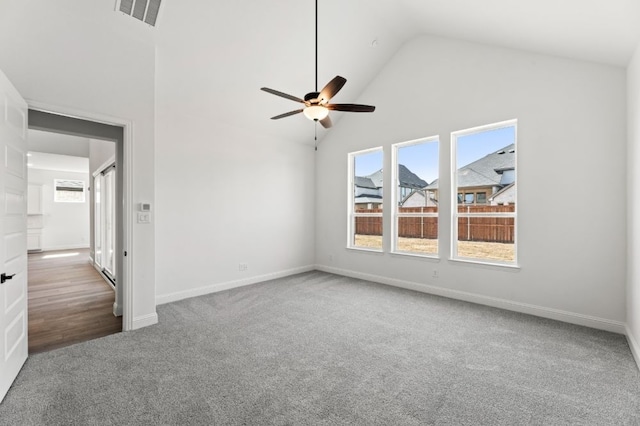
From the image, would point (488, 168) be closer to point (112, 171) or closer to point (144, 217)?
point (144, 217)

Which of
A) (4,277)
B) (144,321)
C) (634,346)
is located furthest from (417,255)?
(4,277)

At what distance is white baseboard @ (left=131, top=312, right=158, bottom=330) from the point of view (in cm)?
331

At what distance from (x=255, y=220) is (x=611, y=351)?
496 centimetres

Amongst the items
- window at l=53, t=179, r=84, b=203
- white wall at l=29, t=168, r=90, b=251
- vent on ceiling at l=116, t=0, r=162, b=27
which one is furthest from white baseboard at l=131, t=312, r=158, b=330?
window at l=53, t=179, r=84, b=203

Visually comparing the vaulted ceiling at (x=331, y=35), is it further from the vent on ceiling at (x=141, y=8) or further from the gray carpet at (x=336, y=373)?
the gray carpet at (x=336, y=373)

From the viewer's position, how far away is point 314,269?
656cm

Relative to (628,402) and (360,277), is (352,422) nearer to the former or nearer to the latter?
(628,402)

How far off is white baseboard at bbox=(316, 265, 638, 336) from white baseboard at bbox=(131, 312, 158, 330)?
141 inches

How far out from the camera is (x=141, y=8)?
3.04 meters

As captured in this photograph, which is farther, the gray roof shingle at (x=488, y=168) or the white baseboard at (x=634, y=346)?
the gray roof shingle at (x=488, y=168)

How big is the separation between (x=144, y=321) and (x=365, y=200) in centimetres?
418

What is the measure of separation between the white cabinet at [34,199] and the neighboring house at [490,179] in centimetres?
1243

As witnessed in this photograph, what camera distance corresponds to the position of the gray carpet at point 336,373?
1948mm

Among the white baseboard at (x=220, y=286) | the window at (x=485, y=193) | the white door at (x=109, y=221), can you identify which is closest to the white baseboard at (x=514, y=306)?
the window at (x=485, y=193)
